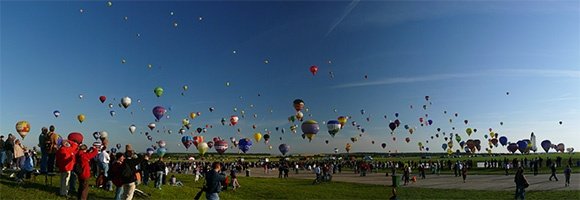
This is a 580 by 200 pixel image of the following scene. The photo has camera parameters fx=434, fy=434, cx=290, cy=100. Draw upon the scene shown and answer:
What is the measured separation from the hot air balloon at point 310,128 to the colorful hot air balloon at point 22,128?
36.2 meters

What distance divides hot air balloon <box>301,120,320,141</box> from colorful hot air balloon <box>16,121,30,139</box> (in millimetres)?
36199

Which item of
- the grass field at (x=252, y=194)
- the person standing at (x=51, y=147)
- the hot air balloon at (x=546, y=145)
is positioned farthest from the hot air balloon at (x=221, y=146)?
the hot air balloon at (x=546, y=145)

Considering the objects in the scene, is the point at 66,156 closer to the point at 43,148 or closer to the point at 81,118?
the point at 43,148

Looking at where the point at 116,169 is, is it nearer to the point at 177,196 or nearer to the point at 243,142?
the point at 177,196

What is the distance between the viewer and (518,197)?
24.0 metres

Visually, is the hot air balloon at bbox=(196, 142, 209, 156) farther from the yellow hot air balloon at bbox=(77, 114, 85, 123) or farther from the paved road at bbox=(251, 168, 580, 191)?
the paved road at bbox=(251, 168, 580, 191)

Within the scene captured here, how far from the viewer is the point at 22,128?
38.3 meters

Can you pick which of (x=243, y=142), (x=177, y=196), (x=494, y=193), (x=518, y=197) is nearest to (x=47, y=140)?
(x=177, y=196)

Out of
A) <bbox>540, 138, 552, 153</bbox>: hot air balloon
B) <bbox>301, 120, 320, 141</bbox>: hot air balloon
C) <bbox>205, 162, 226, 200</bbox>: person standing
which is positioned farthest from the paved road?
<bbox>540, 138, 552, 153</bbox>: hot air balloon

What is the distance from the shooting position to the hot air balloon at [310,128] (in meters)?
64.2

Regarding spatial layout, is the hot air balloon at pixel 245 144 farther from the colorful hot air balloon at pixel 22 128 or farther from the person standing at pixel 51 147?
the person standing at pixel 51 147

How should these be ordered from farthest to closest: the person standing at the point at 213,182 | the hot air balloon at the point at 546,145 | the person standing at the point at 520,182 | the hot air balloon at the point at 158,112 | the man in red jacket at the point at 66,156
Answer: the hot air balloon at the point at 546,145, the hot air balloon at the point at 158,112, the person standing at the point at 520,182, the man in red jacket at the point at 66,156, the person standing at the point at 213,182

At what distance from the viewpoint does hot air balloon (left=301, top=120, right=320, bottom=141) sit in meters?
64.2

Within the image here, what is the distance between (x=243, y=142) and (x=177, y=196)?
57549 mm
